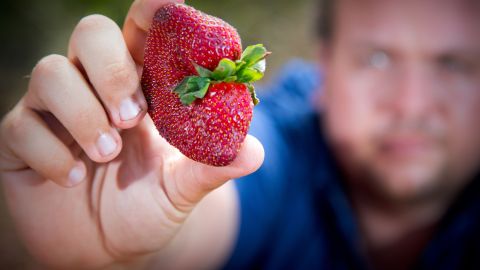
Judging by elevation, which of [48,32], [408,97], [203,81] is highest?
[203,81]

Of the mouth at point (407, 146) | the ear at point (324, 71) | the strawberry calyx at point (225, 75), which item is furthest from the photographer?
the ear at point (324, 71)

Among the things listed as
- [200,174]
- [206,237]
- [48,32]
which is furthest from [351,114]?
[48,32]

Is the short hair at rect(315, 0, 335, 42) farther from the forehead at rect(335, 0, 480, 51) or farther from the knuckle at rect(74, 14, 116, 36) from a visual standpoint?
the knuckle at rect(74, 14, 116, 36)

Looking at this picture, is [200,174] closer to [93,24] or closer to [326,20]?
[93,24]

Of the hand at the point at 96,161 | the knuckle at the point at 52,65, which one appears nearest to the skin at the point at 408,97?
the hand at the point at 96,161

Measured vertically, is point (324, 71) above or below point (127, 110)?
below

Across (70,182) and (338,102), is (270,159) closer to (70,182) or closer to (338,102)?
(338,102)

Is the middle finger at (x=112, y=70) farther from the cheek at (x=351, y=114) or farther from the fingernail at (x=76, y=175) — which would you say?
the cheek at (x=351, y=114)

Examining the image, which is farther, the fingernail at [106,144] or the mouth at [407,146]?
the mouth at [407,146]
